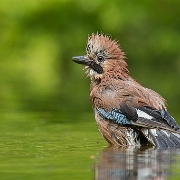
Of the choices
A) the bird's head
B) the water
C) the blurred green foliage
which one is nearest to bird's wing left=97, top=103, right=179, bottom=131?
the water

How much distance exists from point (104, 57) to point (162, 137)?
2225mm

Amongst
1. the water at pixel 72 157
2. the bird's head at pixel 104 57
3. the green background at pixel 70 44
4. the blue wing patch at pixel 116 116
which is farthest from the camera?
the green background at pixel 70 44

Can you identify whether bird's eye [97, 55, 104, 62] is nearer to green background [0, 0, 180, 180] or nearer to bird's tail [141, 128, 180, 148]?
bird's tail [141, 128, 180, 148]

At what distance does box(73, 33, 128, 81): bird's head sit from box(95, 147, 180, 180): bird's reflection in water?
6.58 feet

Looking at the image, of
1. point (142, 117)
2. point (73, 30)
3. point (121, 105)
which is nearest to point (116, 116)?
point (121, 105)

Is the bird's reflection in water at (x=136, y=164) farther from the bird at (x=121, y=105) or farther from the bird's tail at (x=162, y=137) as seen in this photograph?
the bird at (x=121, y=105)

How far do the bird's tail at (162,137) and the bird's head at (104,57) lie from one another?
5.41 ft

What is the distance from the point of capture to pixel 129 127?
11953 millimetres

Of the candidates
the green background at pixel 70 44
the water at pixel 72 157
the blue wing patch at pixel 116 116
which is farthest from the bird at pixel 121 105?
the green background at pixel 70 44

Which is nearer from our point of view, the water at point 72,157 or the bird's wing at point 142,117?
the water at point 72,157

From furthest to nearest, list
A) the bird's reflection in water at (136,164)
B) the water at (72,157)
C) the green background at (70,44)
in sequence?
1. the green background at (70,44)
2. the water at (72,157)
3. the bird's reflection in water at (136,164)

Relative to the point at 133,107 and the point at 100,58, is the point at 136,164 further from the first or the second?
the point at 100,58

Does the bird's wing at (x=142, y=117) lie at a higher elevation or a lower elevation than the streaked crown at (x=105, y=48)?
lower

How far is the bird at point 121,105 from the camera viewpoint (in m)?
11.6
